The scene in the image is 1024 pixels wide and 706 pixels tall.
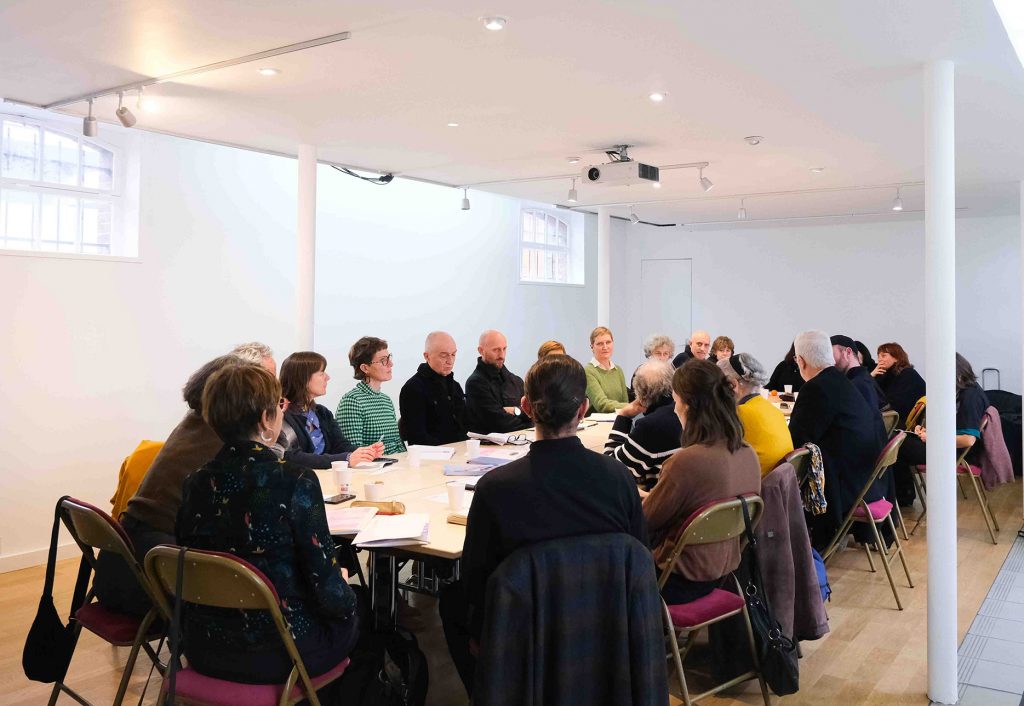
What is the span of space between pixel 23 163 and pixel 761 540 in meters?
5.07

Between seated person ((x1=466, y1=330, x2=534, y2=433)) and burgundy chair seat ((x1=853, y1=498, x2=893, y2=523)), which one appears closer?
burgundy chair seat ((x1=853, y1=498, x2=893, y2=523))

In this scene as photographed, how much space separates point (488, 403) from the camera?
567 cm

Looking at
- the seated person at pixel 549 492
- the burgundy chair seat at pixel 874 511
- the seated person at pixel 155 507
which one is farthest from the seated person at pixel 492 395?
the seated person at pixel 549 492

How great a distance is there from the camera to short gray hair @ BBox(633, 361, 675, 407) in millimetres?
4059

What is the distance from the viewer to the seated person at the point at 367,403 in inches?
189

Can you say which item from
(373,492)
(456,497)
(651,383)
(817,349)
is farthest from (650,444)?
(817,349)

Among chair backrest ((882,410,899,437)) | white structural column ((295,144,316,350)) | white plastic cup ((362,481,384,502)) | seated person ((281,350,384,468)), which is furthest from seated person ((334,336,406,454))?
chair backrest ((882,410,899,437))

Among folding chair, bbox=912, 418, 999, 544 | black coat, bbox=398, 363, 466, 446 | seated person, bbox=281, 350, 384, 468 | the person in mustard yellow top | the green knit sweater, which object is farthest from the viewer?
the green knit sweater

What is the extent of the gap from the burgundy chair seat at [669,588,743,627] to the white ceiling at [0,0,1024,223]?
219 cm

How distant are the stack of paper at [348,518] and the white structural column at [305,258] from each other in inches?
109

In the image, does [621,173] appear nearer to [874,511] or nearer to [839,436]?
[839,436]

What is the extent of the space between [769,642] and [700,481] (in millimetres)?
732

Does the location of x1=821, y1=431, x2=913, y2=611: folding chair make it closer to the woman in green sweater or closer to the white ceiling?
the white ceiling

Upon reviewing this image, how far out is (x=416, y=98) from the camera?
471 centimetres
